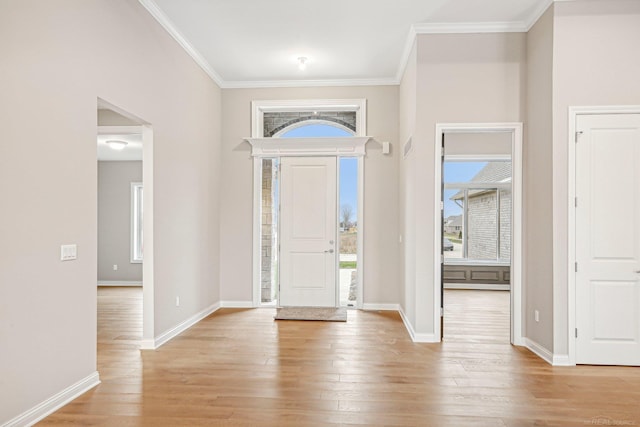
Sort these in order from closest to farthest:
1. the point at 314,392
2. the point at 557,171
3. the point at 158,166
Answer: the point at 314,392
the point at 557,171
the point at 158,166

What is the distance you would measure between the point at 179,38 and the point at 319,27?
1.57 m

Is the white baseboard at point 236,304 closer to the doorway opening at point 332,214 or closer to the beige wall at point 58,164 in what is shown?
the doorway opening at point 332,214

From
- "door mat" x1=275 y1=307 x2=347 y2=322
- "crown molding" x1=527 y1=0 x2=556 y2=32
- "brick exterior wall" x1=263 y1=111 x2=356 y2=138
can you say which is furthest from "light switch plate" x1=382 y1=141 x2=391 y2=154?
"door mat" x1=275 y1=307 x2=347 y2=322

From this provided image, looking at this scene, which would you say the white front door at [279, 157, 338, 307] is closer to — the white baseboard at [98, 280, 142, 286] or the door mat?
the door mat

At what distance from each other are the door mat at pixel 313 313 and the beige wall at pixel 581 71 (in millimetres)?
2510

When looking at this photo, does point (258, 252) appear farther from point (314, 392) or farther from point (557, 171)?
point (557, 171)

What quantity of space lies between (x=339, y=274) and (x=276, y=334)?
1659 mm

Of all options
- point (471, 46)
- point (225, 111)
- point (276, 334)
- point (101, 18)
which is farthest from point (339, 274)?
point (101, 18)

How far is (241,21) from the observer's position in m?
4.11

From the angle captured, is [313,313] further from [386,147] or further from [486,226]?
[486,226]

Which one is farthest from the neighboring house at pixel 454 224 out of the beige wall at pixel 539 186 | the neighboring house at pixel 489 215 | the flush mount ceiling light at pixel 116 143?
the flush mount ceiling light at pixel 116 143

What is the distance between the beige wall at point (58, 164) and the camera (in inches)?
89.8

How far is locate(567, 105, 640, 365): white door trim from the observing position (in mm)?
3484

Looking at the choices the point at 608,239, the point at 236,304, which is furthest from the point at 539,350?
the point at 236,304
